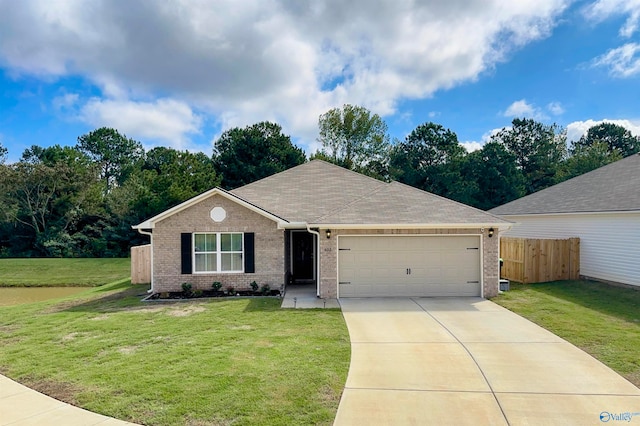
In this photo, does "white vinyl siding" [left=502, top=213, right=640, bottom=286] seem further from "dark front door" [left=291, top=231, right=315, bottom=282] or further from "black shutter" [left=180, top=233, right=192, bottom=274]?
"black shutter" [left=180, top=233, right=192, bottom=274]

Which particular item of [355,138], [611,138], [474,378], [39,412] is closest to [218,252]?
[39,412]

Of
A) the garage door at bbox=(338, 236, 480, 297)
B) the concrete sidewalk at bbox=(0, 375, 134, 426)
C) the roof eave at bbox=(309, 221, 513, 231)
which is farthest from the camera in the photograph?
the garage door at bbox=(338, 236, 480, 297)

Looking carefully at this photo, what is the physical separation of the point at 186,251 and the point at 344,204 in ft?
20.1

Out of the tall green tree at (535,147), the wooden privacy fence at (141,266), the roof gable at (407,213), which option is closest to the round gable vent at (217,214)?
the roof gable at (407,213)

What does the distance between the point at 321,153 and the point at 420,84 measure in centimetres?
2173

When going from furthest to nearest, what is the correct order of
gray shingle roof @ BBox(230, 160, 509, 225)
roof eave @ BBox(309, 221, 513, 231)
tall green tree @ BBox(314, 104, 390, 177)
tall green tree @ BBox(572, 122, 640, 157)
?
tall green tree @ BBox(572, 122, 640, 157), tall green tree @ BBox(314, 104, 390, 177), gray shingle roof @ BBox(230, 160, 509, 225), roof eave @ BBox(309, 221, 513, 231)

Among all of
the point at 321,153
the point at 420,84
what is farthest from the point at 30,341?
the point at 321,153

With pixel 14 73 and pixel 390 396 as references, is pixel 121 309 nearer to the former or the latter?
pixel 390 396

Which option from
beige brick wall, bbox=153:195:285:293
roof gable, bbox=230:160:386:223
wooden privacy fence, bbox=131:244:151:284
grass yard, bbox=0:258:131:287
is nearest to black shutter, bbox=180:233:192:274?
beige brick wall, bbox=153:195:285:293

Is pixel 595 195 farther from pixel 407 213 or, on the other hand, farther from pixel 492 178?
pixel 492 178

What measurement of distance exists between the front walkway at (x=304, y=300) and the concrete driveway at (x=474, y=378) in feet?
6.67

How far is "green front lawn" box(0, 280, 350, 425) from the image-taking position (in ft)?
16.3

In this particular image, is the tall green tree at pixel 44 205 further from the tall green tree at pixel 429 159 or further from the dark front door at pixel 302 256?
the tall green tree at pixel 429 159

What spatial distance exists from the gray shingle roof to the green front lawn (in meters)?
3.66
